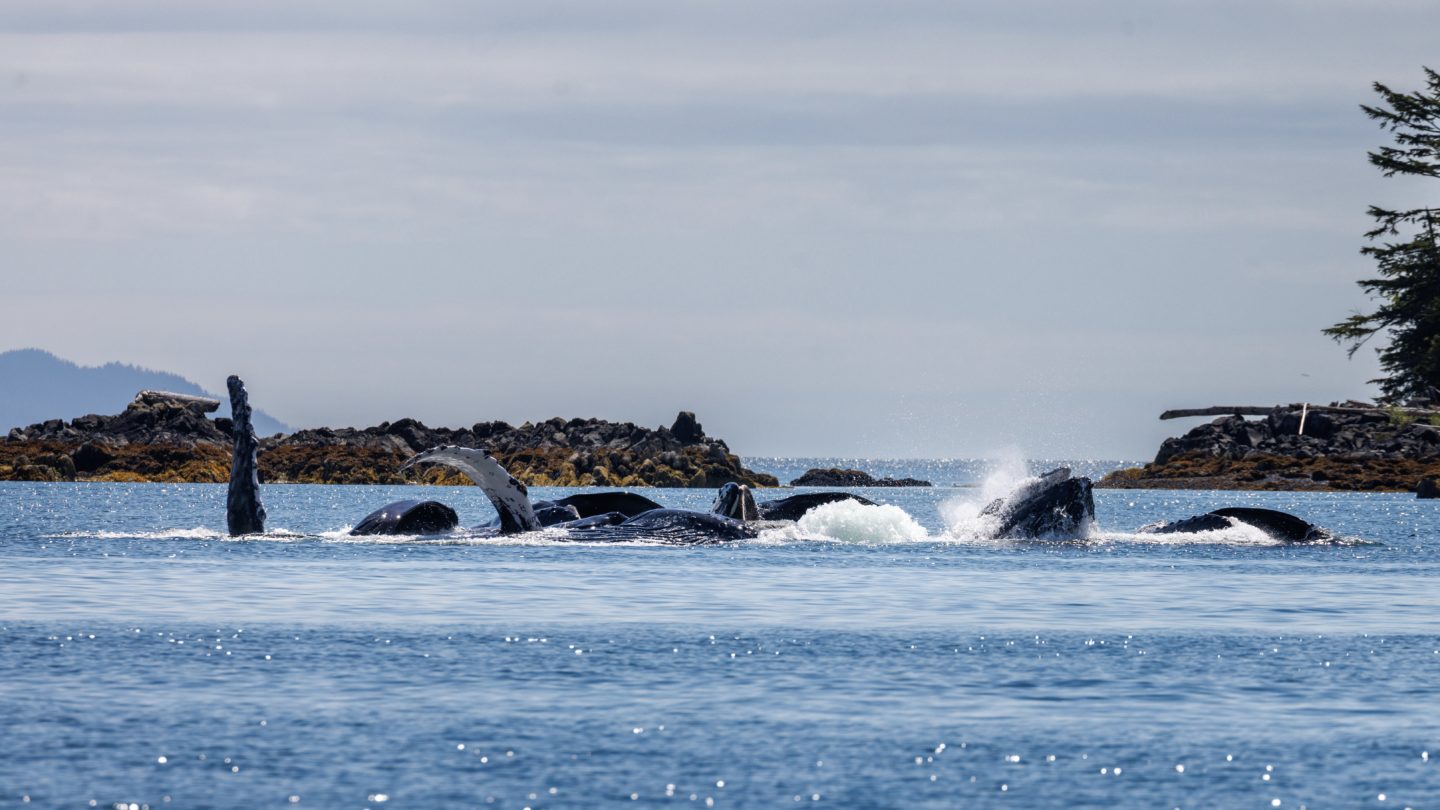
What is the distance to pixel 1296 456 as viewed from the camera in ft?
457

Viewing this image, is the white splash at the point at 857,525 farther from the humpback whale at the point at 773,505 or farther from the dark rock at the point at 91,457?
the dark rock at the point at 91,457

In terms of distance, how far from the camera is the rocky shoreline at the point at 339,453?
140 metres

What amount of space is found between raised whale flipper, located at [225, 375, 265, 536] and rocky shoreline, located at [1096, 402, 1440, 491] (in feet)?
343

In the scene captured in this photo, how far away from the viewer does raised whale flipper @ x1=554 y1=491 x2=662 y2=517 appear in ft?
136

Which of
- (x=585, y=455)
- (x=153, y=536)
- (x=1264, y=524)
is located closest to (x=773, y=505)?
(x=1264, y=524)

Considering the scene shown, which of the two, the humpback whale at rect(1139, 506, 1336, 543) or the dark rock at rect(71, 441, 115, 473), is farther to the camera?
the dark rock at rect(71, 441, 115, 473)

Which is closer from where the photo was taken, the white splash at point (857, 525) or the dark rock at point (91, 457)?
the white splash at point (857, 525)

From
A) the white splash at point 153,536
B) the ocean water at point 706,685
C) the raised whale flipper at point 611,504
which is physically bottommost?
the ocean water at point 706,685

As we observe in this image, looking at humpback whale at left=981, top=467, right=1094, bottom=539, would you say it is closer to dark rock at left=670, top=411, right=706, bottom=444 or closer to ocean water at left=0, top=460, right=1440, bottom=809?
ocean water at left=0, top=460, right=1440, bottom=809

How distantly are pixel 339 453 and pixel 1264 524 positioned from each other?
393 feet

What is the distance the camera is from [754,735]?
44.9 ft

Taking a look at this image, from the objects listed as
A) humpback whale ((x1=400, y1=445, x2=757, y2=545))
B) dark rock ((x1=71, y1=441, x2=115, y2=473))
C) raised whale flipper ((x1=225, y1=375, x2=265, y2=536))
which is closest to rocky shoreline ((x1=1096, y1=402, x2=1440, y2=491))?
dark rock ((x1=71, y1=441, x2=115, y2=473))

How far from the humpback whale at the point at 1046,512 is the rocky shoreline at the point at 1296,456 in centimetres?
9032

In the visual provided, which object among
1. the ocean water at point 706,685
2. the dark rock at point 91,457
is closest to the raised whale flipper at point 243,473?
the ocean water at point 706,685
